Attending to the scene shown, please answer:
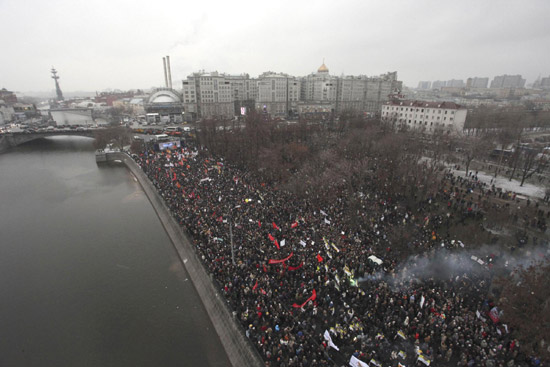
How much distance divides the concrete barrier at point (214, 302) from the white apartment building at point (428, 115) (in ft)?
142

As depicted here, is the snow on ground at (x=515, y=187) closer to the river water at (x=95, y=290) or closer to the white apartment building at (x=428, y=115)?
the white apartment building at (x=428, y=115)

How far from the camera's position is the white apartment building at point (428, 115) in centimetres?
5397

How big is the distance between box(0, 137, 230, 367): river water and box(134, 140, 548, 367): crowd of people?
3.23m

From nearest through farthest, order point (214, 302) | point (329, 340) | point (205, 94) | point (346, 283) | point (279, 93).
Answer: point (329, 340) < point (346, 283) < point (214, 302) < point (205, 94) < point (279, 93)

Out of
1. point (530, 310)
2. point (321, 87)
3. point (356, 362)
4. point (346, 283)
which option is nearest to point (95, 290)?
point (346, 283)

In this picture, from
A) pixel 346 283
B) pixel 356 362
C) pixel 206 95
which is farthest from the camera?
pixel 206 95

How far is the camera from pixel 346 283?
1533cm

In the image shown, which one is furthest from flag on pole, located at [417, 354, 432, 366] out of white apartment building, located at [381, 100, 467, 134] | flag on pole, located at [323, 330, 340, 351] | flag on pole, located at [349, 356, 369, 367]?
white apartment building, located at [381, 100, 467, 134]

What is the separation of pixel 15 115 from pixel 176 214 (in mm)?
121354

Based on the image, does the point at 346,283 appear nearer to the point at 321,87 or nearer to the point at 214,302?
the point at 214,302

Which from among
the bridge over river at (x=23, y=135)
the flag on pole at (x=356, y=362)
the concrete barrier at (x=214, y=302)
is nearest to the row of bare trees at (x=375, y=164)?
the flag on pole at (x=356, y=362)

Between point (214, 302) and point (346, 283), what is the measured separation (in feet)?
24.9

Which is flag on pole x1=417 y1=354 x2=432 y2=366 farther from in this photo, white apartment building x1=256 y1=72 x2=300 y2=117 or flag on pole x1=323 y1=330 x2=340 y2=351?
white apartment building x1=256 y1=72 x2=300 y2=117

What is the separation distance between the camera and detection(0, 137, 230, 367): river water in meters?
14.9
